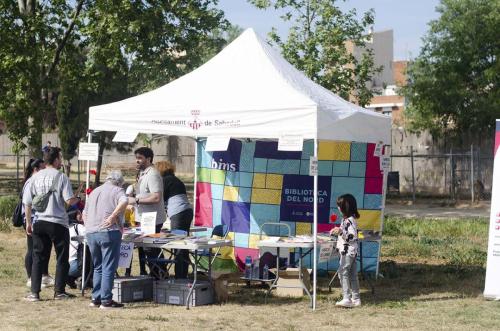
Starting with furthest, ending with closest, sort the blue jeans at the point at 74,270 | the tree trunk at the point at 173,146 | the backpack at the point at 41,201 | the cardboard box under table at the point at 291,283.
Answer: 1. the tree trunk at the point at 173,146
2. the blue jeans at the point at 74,270
3. the cardboard box under table at the point at 291,283
4. the backpack at the point at 41,201

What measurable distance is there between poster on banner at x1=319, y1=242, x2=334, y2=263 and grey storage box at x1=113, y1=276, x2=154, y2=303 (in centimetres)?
213

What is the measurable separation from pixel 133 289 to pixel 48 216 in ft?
4.44

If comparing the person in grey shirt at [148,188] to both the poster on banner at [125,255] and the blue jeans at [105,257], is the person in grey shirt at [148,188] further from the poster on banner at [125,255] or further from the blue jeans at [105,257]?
the blue jeans at [105,257]

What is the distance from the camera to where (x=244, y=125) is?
10805 mm

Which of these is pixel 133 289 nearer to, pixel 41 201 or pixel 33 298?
pixel 33 298

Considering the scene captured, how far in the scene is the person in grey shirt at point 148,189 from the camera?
11422 millimetres

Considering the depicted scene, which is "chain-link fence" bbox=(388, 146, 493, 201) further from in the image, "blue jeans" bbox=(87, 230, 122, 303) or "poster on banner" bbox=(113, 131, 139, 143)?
"blue jeans" bbox=(87, 230, 122, 303)

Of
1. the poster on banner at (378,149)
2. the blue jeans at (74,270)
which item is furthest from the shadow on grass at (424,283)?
the blue jeans at (74,270)

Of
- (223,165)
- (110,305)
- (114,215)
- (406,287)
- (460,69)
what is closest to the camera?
(114,215)

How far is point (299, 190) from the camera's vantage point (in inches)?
515

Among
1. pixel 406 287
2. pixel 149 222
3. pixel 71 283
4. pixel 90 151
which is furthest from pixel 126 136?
pixel 406 287

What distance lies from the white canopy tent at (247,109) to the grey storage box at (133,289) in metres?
1.85

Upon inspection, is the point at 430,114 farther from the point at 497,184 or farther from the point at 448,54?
the point at 497,184

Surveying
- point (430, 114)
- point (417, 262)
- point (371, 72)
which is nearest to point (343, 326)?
point (417, 262)
